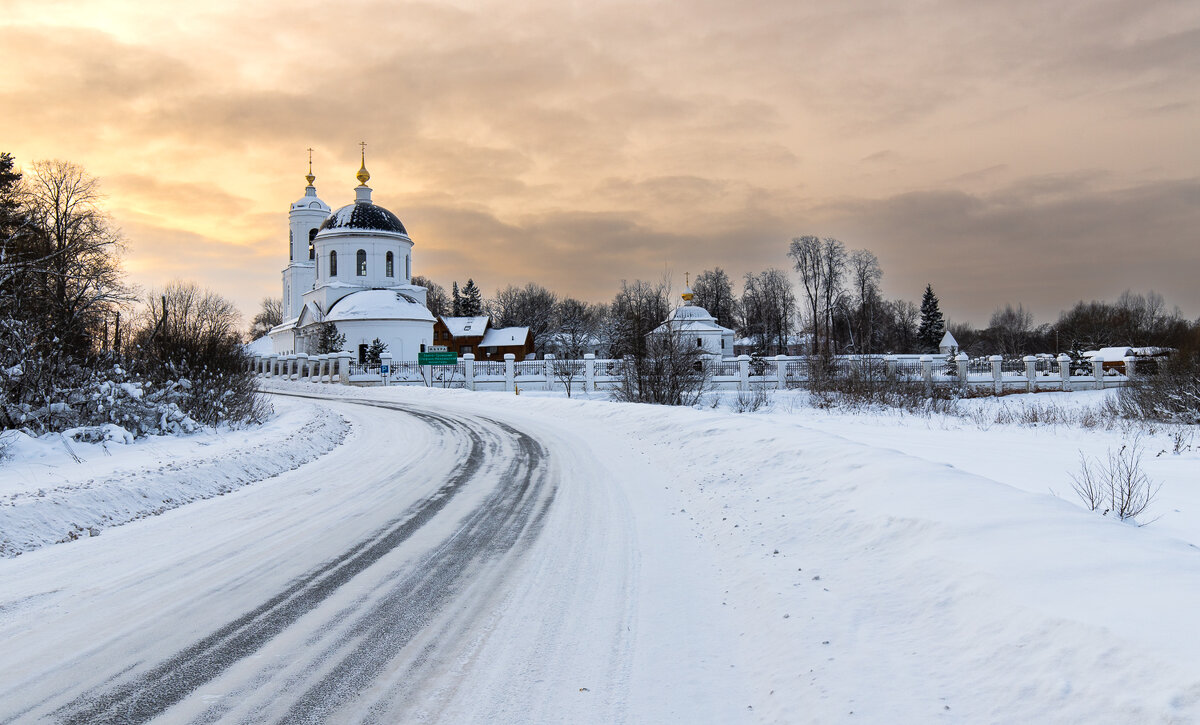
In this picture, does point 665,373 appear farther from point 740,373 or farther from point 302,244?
Answer: point 302,244

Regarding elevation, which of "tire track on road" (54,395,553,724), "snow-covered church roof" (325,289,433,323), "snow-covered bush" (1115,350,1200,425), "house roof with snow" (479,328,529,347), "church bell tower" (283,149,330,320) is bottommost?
"tire track on road" (54,395,553,724)

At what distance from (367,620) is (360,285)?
6540 centimetres

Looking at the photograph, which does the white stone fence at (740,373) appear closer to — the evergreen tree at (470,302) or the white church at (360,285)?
the white church at (360,285)

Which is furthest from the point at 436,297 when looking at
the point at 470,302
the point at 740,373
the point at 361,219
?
the point at 740,373

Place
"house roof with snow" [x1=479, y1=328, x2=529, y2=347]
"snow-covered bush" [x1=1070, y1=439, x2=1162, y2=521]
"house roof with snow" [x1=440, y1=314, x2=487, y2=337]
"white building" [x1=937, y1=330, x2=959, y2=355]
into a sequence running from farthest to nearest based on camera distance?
"house roof with snow" [x1=440, y1=314, x2=487, y2=337], "house roof with snow" [x1=479, y1=328, x2=529, y2=347], "white building" [x1=937, y1=330, x2=959, y2=355], "snow-covered bush" [x1=1070, y1=439, x2=1162, y2=521]

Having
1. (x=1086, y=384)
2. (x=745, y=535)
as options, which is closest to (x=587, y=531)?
(x=745, y=535)

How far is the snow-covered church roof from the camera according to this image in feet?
191

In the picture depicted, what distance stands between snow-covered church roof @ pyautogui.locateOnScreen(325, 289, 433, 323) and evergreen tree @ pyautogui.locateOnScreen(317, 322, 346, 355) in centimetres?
127

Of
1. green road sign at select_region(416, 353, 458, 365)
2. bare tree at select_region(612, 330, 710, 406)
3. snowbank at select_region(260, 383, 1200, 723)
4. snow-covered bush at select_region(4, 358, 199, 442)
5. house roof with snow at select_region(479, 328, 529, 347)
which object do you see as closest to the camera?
snowbank at select_region(260, 383, 1200, 723)

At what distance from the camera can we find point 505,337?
84500 mm

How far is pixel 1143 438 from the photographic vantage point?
14625mm

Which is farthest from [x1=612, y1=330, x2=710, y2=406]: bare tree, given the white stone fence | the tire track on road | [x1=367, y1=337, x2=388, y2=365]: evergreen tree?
[x1=367, y1=337, x2=388, y2=365]: evergreen tree

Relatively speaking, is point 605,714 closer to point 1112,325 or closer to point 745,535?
point 745,535

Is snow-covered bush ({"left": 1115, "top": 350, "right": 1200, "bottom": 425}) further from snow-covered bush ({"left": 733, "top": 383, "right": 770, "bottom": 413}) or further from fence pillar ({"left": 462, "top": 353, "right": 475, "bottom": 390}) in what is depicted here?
fence pillar ({"left": 462, "top": 353, "right": 475, "bottom": 390})
